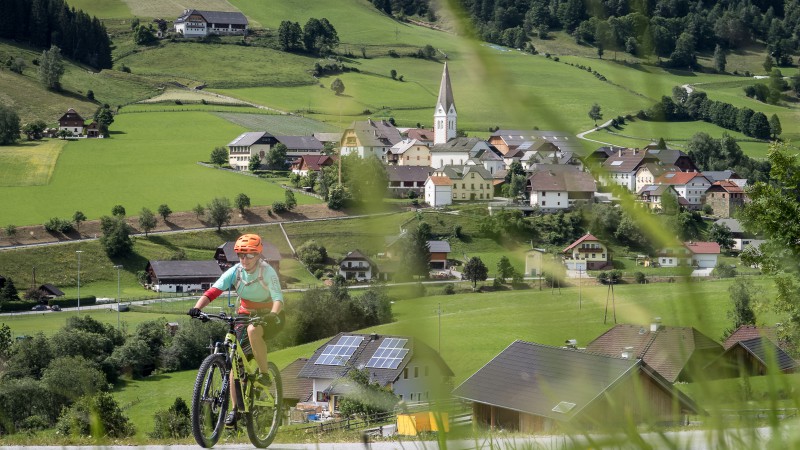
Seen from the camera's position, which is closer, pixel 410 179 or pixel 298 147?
pixel 410 179

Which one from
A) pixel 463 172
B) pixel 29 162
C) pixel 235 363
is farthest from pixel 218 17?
pixel 235 363

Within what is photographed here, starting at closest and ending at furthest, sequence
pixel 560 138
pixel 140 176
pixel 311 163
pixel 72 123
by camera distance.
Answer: pixel 560 138, pixel 140 176, pixel 311 163, pixel 72 123

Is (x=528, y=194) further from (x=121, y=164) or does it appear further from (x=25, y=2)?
(x=25, y=2)

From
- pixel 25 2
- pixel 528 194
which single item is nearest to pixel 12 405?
pixel 528 194

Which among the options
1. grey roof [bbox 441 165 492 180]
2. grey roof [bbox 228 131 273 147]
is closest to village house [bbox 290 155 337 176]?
grey roof [bbox 228 131 273 147]

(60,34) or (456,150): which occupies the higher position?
(60,34)

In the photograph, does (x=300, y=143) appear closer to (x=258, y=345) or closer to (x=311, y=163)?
(x=311, y=163)

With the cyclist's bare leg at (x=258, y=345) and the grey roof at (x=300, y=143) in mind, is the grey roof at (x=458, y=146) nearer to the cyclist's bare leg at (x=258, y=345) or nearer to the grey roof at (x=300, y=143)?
the grey roof at (x=300, y=143)
